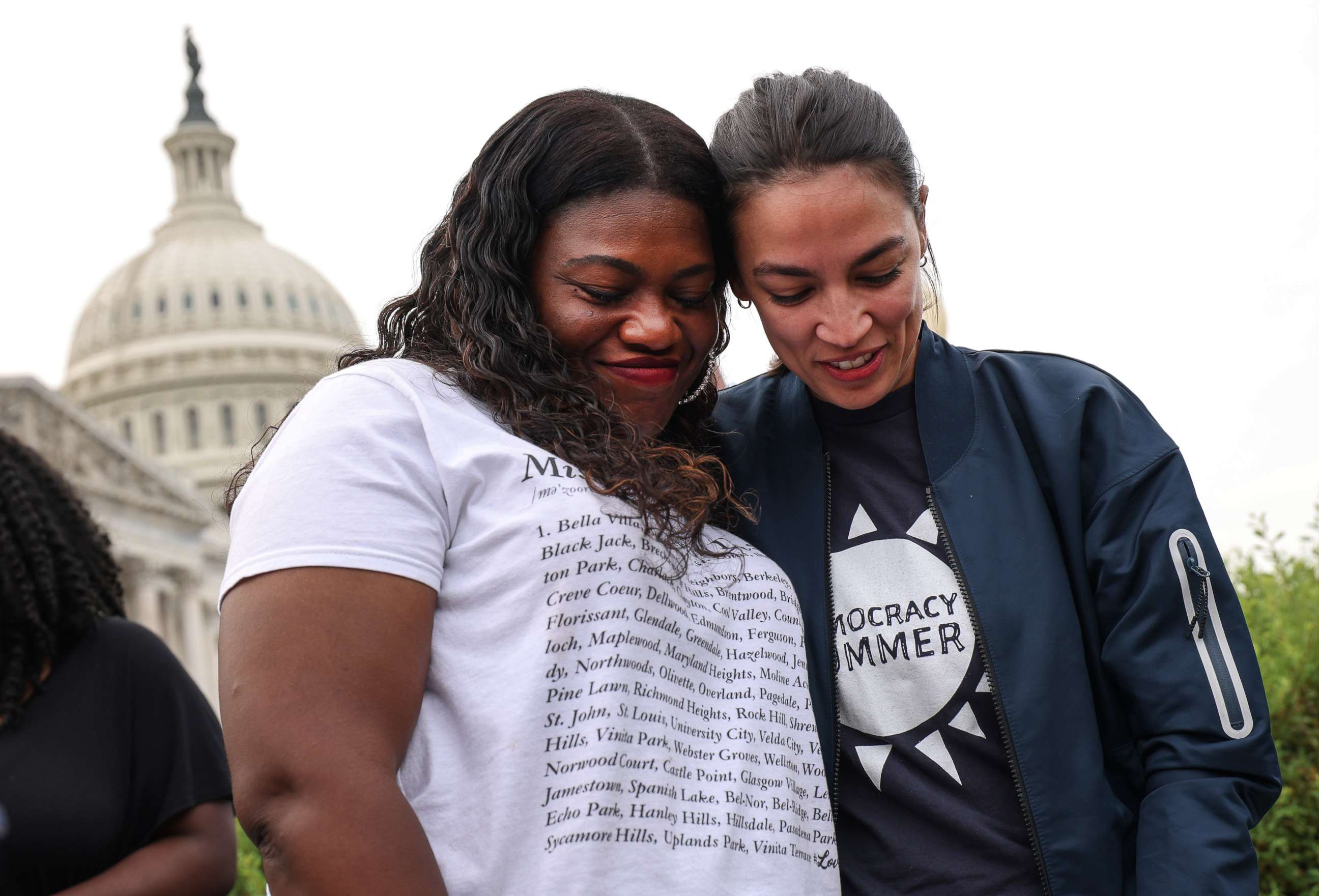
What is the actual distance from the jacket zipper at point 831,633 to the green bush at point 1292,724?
187 cm

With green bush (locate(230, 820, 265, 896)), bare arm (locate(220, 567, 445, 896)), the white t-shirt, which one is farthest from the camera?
green bush (locate(230, 820, 265, 896))

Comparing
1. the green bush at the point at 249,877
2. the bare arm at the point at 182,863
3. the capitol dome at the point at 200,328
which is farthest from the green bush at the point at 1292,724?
the capitol dome at the point at 200,328

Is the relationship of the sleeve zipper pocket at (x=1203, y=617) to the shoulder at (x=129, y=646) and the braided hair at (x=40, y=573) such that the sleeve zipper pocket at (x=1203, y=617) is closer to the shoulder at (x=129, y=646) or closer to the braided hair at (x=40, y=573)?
the shoulder at (x=129, y=646)

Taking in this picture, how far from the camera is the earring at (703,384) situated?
2.44m

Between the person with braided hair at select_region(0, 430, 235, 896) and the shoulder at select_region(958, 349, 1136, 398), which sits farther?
the person with braided hair at select_region(0, 430, 235, 896)

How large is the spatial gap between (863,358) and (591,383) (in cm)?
48

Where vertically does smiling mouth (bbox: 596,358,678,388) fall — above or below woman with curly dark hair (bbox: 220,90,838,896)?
above

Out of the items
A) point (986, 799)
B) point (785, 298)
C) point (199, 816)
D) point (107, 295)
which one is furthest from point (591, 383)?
point (107, 295)

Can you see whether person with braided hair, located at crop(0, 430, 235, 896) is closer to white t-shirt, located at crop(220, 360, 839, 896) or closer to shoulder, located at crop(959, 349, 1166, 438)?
white t-shirt, located at crop(220, 360, 839, 896)

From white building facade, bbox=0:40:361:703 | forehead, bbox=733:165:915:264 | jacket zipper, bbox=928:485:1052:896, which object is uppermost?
white building facade, bbox=0:40:361:703

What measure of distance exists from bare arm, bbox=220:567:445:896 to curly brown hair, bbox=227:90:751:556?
1.17 ft

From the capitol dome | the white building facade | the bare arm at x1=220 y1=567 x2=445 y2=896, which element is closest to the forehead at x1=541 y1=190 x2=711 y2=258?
the bare arm at x1=220 y1=567 x2=445 y2=896

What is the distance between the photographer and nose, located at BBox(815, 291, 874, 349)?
2.31 m

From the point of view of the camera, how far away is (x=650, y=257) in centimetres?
214
